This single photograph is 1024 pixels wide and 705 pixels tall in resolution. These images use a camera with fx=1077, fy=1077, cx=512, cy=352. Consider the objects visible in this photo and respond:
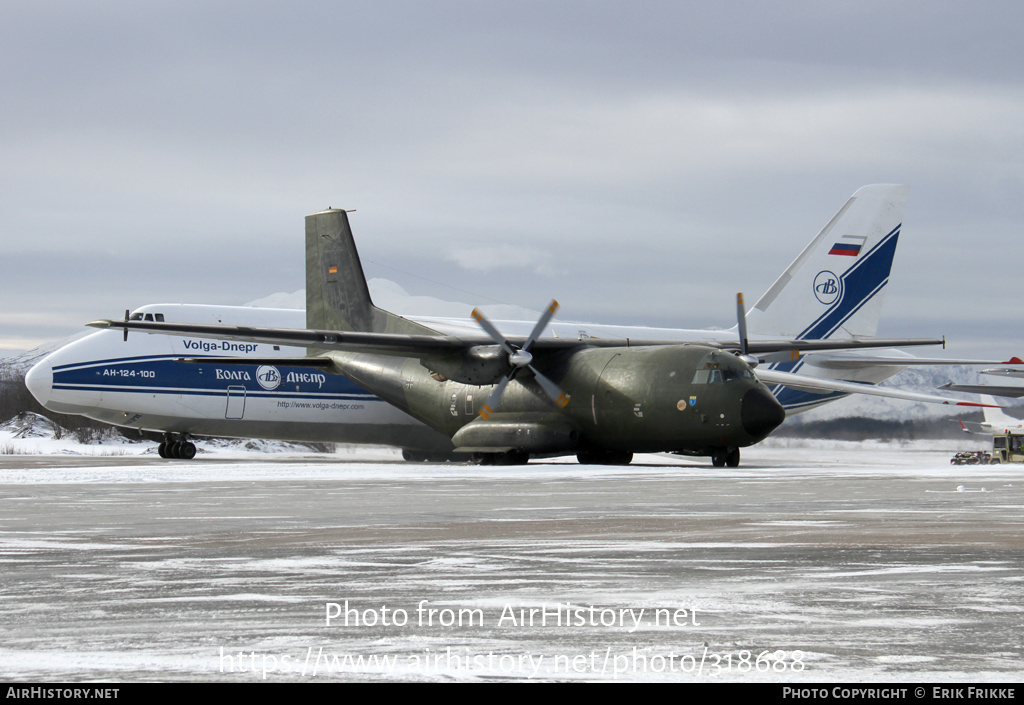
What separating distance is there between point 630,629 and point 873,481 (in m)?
15.5

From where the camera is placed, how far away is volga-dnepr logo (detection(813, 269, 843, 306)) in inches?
1507

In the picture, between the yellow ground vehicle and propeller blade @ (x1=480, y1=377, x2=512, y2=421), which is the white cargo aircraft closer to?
propeller blade @ (x1=480, y1=377, x2=512, y2=421)

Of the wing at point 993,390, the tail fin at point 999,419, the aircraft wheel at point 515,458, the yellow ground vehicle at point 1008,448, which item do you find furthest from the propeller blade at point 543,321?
the tail fin at point 999,419

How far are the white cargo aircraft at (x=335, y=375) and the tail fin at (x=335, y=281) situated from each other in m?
0.29

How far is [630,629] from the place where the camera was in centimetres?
519

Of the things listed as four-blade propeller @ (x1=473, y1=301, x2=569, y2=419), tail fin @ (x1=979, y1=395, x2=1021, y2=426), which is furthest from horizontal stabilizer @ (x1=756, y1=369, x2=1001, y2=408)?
tail fin @ (x1=979, y1=395, x2=1021, y2=426)

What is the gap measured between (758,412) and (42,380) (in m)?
21.0

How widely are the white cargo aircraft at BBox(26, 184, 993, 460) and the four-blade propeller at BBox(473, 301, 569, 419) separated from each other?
2635 millimetres

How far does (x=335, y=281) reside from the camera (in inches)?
1422

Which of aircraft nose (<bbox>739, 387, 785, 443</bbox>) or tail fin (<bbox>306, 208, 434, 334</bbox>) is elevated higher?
tail fin (<bbox>306, 208, 434, 334</bbox>)

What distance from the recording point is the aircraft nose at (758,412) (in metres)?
25.3

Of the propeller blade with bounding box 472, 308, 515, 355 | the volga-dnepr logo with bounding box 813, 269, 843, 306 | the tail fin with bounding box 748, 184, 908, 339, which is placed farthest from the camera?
the volga-dnepr logo with bounding box 813, 269, 843, 306
